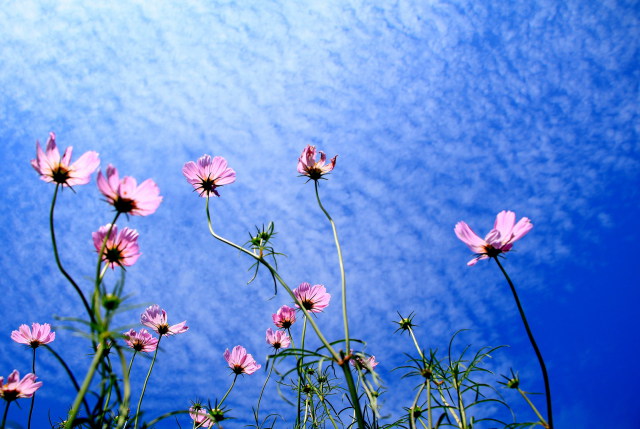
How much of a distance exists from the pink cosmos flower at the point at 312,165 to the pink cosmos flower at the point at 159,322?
986 mm

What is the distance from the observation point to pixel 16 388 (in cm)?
121

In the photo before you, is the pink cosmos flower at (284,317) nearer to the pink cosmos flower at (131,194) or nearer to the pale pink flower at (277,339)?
the pale pink flower at (277,339)

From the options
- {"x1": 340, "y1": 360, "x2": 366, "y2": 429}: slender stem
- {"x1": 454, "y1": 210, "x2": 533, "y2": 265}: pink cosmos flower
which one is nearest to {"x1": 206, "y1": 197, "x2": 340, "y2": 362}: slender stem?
{"x1": 340, "y1": 360, "x2": 366, "y2": 429}: slender stem

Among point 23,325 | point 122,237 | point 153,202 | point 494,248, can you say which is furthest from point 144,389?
point 494,248

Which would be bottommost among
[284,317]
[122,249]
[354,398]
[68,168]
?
[354,398]

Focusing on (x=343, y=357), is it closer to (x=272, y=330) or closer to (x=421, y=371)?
(x=421, y=371)

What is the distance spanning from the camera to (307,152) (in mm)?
1367

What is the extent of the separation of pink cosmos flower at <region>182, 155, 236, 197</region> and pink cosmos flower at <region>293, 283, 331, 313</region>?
518mm

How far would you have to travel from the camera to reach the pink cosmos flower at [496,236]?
0.95m

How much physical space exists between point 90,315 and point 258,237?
73cm

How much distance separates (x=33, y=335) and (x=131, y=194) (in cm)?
120

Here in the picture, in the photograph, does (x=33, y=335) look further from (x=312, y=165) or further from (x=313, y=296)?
(x=312, y=165)

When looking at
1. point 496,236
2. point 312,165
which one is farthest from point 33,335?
point 496,236

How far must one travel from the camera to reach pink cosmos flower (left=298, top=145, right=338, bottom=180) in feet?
4.48
